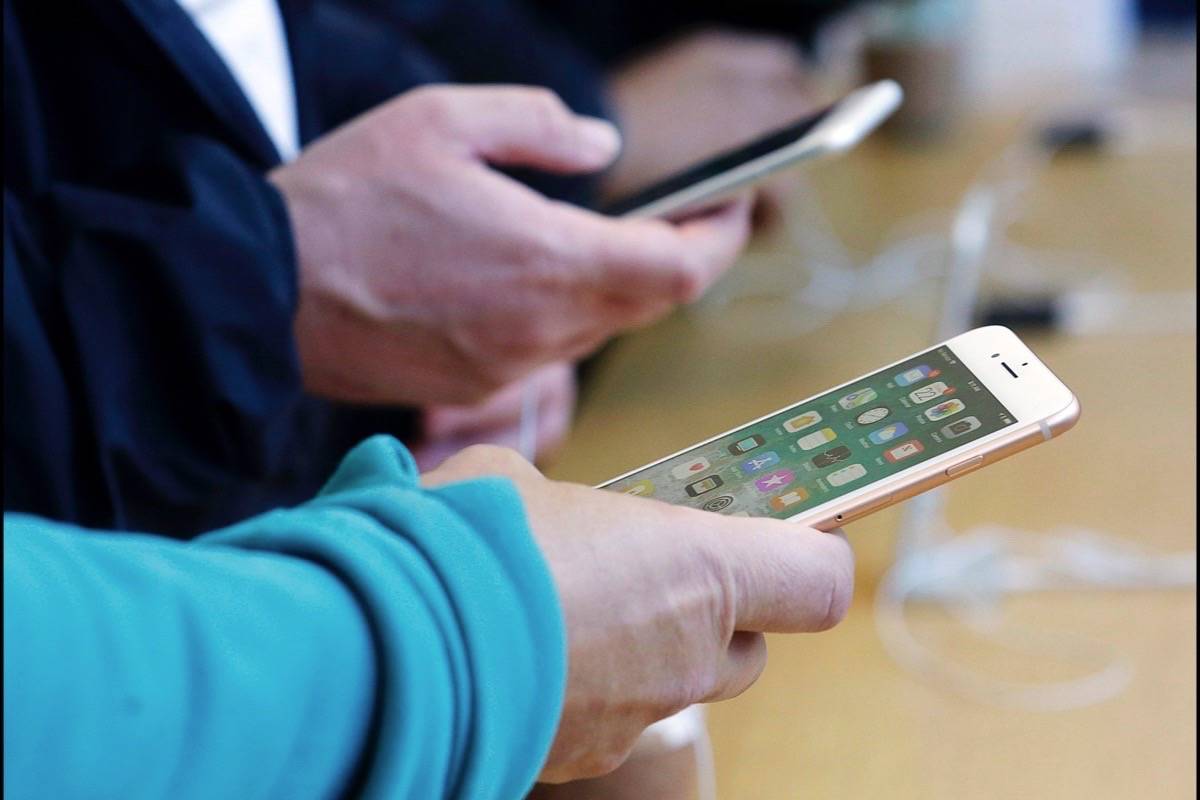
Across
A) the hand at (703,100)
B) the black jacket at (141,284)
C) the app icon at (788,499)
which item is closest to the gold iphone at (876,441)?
the app icon at (788,499)

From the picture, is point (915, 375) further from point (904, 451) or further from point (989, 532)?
point (989, 532)

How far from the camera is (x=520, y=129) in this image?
0.62 meters

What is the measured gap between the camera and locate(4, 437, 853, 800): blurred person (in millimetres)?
250

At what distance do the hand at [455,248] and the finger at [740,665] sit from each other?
29cm

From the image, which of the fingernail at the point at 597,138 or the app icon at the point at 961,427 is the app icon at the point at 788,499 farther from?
the fingernail at the point at 597,138

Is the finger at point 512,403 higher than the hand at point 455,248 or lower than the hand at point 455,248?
lower

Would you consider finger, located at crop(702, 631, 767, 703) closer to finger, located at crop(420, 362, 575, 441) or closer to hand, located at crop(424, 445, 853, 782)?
hand, located at crop(424, 445, 853, 782)

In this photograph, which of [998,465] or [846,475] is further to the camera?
[998,465]

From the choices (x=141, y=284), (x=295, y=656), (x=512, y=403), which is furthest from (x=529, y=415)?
(x=295, y=656)

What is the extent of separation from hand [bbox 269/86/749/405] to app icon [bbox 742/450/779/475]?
26 cm

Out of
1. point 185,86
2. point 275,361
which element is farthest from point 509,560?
point 185,86

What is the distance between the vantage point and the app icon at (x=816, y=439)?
0.37 meters

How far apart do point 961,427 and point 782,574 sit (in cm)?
7

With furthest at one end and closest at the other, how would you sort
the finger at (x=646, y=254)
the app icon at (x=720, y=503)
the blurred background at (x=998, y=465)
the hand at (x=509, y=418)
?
the hand at (x=509, y=418), the finger at (x=646, y=254), the blurred background at (x=998, y=465), the app icon at (x=720, y=503)
